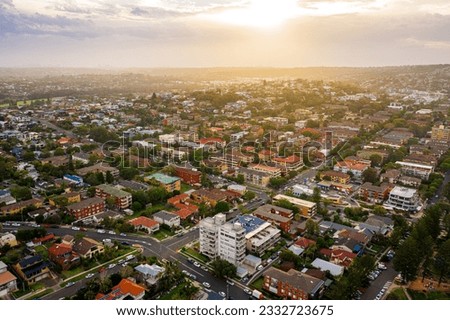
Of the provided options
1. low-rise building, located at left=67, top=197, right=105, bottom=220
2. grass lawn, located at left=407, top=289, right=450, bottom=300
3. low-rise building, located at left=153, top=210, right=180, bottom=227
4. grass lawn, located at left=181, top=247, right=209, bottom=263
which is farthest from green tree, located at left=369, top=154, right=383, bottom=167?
low-rise building, located at left=67, top=197, right=105, bottom=220

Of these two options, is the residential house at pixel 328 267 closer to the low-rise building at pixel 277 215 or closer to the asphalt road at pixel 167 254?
the low-rise building at pixel 277 215

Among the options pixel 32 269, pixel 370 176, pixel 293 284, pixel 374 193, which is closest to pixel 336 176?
pixel 370 176

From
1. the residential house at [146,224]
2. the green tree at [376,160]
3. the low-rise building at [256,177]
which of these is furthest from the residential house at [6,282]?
the green tree at [376,160]

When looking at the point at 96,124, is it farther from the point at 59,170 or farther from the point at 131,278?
the point at 131,278

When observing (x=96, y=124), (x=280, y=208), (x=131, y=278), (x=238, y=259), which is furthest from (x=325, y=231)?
(x=96, y=124)

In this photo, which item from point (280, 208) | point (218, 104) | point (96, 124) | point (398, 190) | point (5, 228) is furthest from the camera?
point (218, 104)

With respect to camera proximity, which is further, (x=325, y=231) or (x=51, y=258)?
(x=325, y=231)
